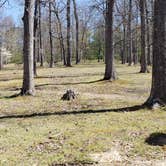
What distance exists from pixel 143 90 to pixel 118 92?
125 cm

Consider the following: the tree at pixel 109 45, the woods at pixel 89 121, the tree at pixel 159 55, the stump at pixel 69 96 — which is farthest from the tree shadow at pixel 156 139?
the tree at pixel 109 45

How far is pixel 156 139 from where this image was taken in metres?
9.73

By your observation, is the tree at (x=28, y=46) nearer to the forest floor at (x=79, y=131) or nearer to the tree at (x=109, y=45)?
the forest floor at (x=79, y=131)

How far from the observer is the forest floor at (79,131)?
337 inches

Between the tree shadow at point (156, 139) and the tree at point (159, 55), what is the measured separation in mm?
2809

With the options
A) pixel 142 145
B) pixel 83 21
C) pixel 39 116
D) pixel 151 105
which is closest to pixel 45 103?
pixel 39 116

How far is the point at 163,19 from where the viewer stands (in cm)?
1270

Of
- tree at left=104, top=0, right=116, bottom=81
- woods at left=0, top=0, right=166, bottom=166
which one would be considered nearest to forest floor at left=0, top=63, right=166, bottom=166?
woods at left=0, top=0, right=166, bottom=166

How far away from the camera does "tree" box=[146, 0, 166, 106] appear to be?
12.7m

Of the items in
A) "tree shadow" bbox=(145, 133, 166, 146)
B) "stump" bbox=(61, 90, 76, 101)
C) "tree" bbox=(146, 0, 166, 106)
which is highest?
"tree" bbox=(146, 0, 166, 106)

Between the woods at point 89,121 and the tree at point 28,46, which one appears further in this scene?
the tree at point 28,46

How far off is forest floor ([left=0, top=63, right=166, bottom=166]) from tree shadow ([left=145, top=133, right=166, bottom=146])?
0.15 meters

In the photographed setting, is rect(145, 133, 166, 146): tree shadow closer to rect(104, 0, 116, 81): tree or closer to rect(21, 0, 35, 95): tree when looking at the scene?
rect(21, 0, 35, 95): tree

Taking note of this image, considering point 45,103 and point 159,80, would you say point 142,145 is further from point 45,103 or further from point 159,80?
point 45,103
